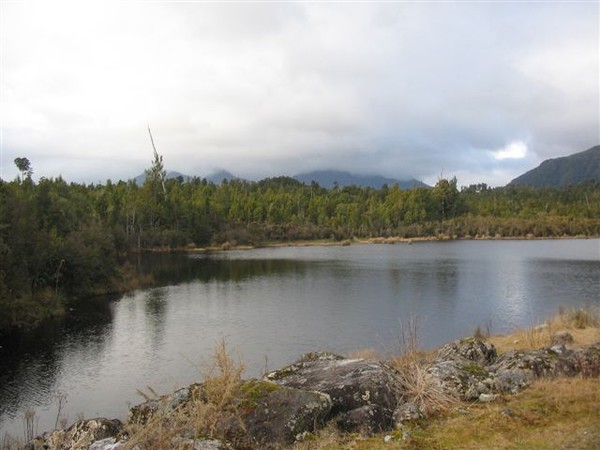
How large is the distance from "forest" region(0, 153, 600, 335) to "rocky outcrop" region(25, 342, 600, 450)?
128ft

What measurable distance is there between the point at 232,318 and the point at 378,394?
36.4 metres

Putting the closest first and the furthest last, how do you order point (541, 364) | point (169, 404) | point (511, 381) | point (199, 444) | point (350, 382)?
point (199, 444) < point (350, 382) < point (169, 404) < point (511, 381) < point (541, 364)

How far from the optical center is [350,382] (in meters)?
9.04

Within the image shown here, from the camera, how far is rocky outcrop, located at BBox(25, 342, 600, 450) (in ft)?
26.3

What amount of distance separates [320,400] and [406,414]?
4.82ft

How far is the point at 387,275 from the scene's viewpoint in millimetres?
67312

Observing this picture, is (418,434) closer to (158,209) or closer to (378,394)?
(378,394)

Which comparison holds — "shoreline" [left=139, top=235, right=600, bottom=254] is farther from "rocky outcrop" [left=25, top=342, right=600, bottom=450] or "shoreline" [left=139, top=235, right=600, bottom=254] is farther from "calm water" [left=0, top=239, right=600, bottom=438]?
"rocky outcrop" [left=25, top=342, right=600, bottom=450]

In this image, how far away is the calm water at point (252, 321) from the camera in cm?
2838

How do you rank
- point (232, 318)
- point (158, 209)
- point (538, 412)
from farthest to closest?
point (158, 209), point (232, 318), point (538, 412)

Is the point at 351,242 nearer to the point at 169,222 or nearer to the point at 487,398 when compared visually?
the point at 169,222

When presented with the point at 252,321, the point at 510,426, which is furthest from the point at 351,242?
the point at 510,426

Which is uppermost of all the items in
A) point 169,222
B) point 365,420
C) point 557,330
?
point 169,222

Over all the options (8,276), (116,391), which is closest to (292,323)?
(116,391)
